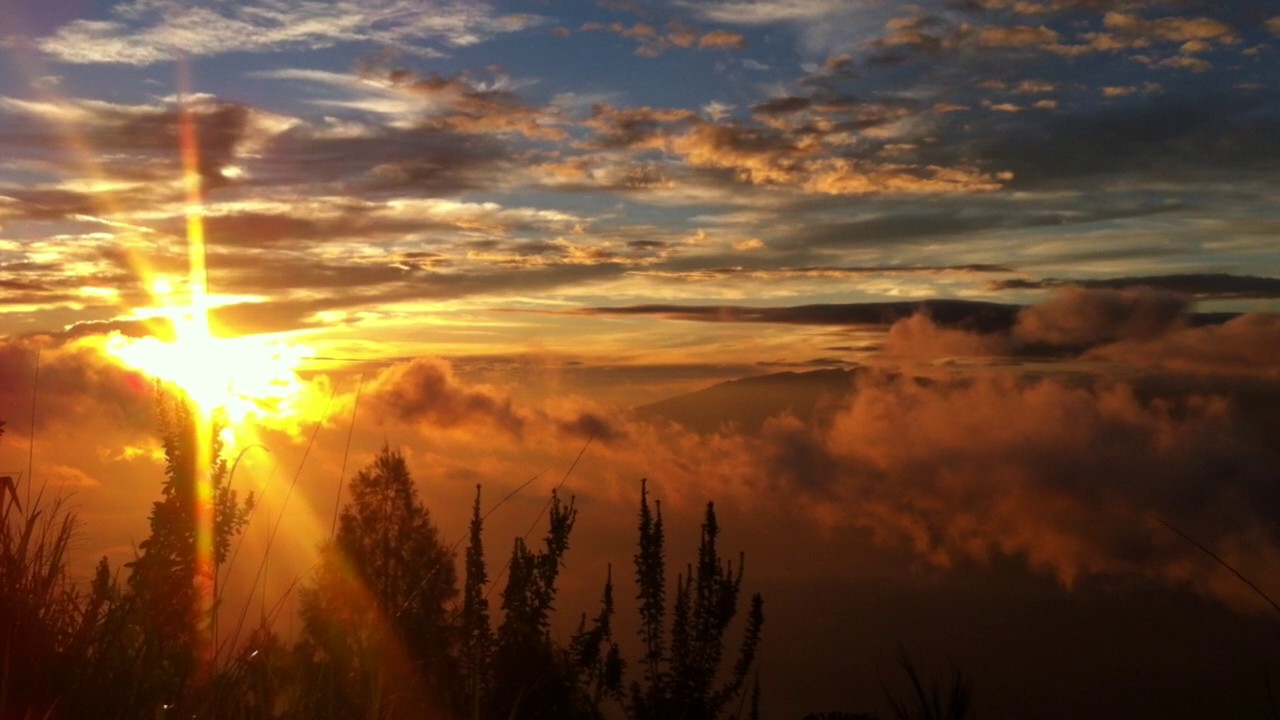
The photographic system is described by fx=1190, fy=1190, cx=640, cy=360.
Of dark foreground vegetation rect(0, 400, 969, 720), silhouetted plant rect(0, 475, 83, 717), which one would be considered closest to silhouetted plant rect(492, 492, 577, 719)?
dark foreground vegetation rect(0, 400, 969, 720)

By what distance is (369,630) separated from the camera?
16.8 feet

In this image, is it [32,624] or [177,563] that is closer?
[32,624]

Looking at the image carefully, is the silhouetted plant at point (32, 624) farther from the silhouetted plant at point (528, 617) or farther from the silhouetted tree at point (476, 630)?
the silhouetted plant at point (528, 617)

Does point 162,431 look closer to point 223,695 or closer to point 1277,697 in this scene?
point 223,695

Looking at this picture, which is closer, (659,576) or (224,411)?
(224,411)

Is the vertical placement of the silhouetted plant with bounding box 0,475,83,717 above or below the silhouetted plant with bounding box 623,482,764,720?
above

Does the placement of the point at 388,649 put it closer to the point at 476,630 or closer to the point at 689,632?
the point at 476,630

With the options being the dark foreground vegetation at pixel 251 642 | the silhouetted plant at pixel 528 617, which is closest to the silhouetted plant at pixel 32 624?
the dark foreground vegetation at pixel 251 642

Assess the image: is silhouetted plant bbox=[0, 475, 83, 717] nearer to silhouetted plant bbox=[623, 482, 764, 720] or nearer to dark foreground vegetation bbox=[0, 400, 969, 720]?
dark foreground vegetation bbox=[0, 400, 969, 720]

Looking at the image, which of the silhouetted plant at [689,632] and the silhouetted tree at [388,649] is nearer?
the silhouetted tree at [388,649]

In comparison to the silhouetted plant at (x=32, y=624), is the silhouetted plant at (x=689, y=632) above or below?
below

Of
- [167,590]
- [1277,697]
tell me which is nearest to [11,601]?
[167,590]

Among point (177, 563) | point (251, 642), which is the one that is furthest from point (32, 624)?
point (177, 563)

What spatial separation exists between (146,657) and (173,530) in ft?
13.7
